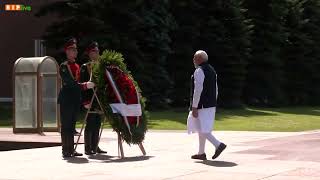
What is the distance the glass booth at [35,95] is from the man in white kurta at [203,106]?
8.48 meters

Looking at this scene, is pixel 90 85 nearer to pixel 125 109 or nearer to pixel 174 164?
pixel 125 109

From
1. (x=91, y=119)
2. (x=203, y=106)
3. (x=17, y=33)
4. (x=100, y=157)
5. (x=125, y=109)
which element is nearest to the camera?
(x=203, y=106)

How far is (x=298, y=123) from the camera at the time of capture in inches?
1121

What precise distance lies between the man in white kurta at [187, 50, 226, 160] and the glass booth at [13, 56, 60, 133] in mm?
8481

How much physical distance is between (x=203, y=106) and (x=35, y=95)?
922 cm

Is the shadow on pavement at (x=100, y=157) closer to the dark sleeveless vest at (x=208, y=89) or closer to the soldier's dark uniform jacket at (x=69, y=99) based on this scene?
the soldier's dark uniform jacket at (x=69, y=99)

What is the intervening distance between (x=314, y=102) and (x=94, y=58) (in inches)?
1521

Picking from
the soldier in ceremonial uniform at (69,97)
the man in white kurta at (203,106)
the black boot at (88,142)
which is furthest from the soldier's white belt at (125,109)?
the man in white kurta at (203,106)

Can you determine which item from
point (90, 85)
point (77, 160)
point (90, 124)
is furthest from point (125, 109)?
point (77, 160)

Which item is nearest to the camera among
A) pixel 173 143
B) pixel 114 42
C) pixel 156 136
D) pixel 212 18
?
pixel 173 143

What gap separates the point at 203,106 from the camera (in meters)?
12.8

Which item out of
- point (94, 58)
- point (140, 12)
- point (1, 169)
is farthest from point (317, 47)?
point (1, 169)

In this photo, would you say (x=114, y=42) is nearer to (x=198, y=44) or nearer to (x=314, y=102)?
(x=198, y=44)

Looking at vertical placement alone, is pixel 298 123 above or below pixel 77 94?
below
